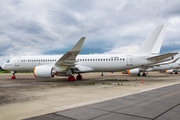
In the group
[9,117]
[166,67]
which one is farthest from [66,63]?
[166,67]

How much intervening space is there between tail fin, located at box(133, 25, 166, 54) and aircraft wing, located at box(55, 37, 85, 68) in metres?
8.88

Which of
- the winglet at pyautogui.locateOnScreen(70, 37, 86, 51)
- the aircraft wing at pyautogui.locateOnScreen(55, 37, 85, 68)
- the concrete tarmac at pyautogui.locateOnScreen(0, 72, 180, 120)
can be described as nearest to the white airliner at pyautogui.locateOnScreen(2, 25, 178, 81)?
the aircraft wing at pyautogui.locateOnScreen(55, 37, 85, 68)

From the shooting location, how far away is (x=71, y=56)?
14406 mm

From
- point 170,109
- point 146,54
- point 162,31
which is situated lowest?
point 170,109

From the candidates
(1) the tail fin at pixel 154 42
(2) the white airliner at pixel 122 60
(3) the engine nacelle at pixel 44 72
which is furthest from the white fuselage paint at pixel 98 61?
(3) the engine nacelle at pixel 44 72

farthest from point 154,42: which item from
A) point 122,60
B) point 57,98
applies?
point 57,98

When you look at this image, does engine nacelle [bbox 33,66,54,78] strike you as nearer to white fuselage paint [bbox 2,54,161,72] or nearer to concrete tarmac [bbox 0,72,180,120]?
white fuselage paint [bbox 2,54,161,72]

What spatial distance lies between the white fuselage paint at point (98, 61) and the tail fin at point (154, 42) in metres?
0.91

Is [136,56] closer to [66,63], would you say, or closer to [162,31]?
[162,31]

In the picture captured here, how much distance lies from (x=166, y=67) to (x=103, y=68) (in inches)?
953

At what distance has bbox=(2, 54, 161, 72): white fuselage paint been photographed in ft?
57.0

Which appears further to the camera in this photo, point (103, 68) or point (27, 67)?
point (27, 67)

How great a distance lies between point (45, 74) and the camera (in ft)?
47.7

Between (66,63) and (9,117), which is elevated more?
(66,63)
